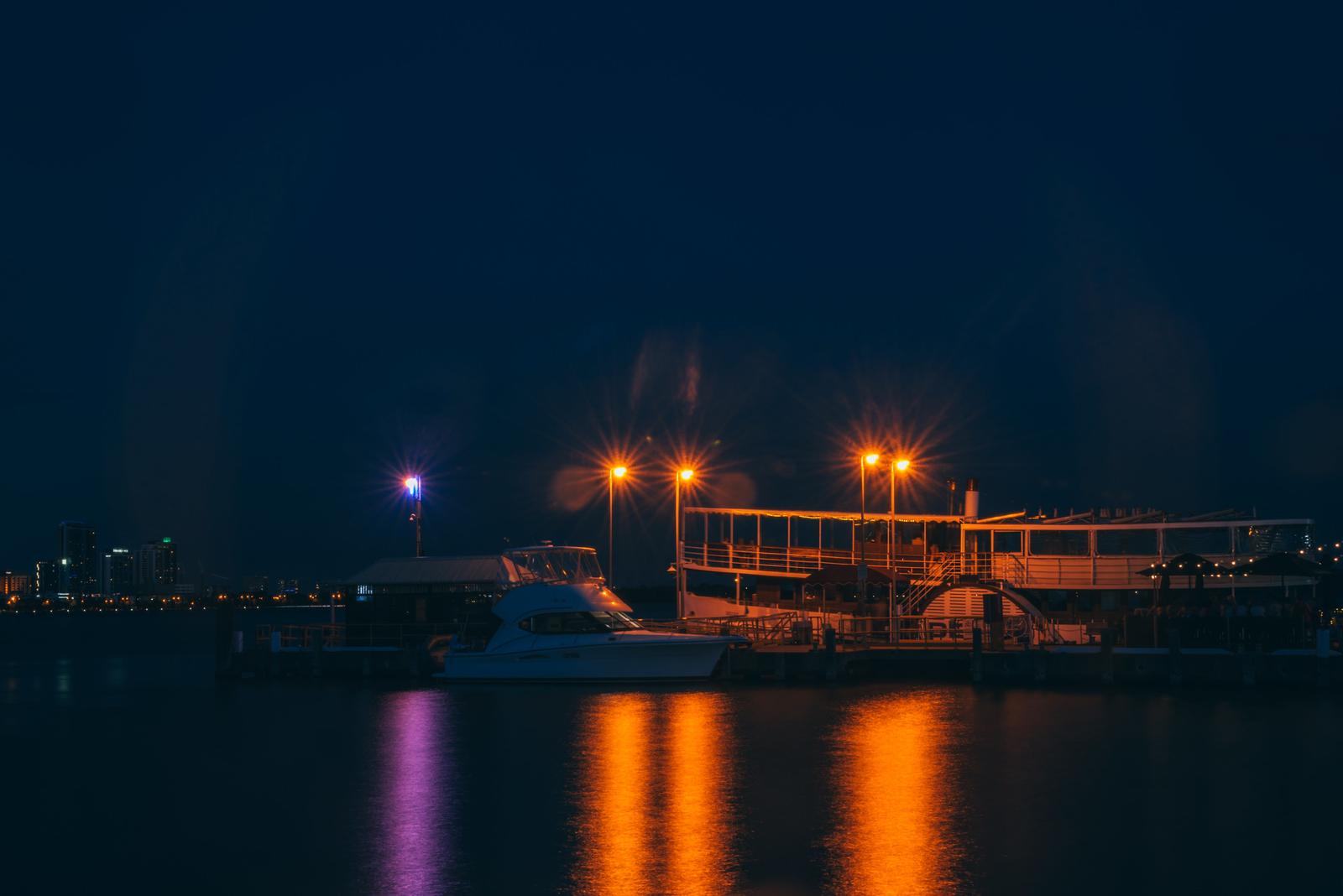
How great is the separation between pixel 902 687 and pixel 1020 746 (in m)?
12.8

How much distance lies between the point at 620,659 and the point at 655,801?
19.4 meters

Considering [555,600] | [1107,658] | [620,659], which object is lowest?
[620,659]

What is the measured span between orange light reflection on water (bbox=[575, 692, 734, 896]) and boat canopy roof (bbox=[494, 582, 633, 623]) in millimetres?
5969

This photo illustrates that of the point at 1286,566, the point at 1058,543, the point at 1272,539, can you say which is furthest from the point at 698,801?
the point at 1272,539

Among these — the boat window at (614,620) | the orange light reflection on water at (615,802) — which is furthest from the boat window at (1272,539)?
the orange light reflection on water at (615,802)

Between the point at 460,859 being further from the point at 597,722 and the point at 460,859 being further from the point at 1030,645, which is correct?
the point at 1030,645

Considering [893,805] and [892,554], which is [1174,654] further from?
[893,805]

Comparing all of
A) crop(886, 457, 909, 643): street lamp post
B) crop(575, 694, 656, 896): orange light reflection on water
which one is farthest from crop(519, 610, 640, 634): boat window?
crop(886, 457, 909, 643): street lamp post

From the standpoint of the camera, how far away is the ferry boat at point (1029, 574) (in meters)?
48.4

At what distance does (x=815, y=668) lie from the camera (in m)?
45.3

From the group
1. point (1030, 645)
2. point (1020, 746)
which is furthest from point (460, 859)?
point (1030, 645)

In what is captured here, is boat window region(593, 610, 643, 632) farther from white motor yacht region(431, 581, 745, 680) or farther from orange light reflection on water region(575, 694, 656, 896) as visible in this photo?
orange light reflection on water region(575, 694, 656, 896)

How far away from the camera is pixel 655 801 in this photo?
2452 cm

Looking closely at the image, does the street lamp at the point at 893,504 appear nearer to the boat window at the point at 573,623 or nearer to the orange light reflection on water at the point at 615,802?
the boat window at the point at 573,623
